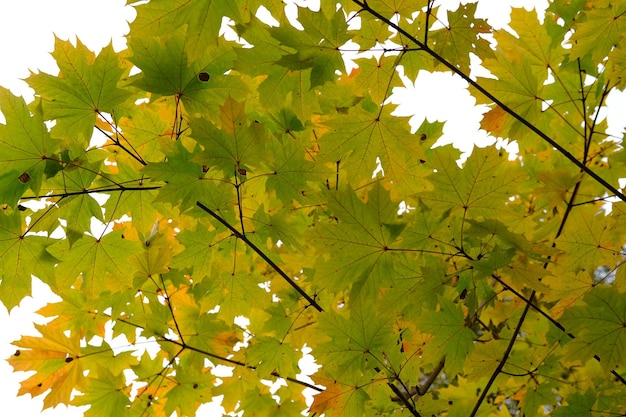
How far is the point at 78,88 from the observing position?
5.25ft

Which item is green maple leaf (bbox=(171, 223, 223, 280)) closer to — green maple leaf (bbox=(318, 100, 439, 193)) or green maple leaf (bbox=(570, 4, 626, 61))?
green maple leaf (bbox=(318, 100, 439, 193))

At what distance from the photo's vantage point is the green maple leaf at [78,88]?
1.56 m

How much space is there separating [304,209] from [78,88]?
1040 millimetres

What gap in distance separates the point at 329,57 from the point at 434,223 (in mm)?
604

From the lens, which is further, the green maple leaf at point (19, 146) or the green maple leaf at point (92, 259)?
the green maple leaf at point (92, 259)

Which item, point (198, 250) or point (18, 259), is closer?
point (18, 259)

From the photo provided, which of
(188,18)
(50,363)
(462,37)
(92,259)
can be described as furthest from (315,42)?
(50,363)

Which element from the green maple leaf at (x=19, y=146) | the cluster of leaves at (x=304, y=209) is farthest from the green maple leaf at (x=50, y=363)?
the green maple leaf at (x=19, y=146)

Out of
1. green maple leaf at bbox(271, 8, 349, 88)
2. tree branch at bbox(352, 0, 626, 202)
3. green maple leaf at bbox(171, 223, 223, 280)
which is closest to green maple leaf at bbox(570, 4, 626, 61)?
tree branch at bbox(352, 0, 626, 202)

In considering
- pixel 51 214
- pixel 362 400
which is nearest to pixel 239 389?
pixel 362 400

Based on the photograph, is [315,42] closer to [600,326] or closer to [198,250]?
[198,250]

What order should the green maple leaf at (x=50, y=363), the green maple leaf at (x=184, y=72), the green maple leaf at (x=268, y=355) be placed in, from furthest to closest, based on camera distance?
the green maple leaf at (x=50, y=363)
the green maple leaf at (x=268, y=355)
the green maple leaf at (x=184, y=72)

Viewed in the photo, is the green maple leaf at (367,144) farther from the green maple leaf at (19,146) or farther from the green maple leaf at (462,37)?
the green maple leaf at (19,146)

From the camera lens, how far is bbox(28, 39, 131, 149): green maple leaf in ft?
5.13
